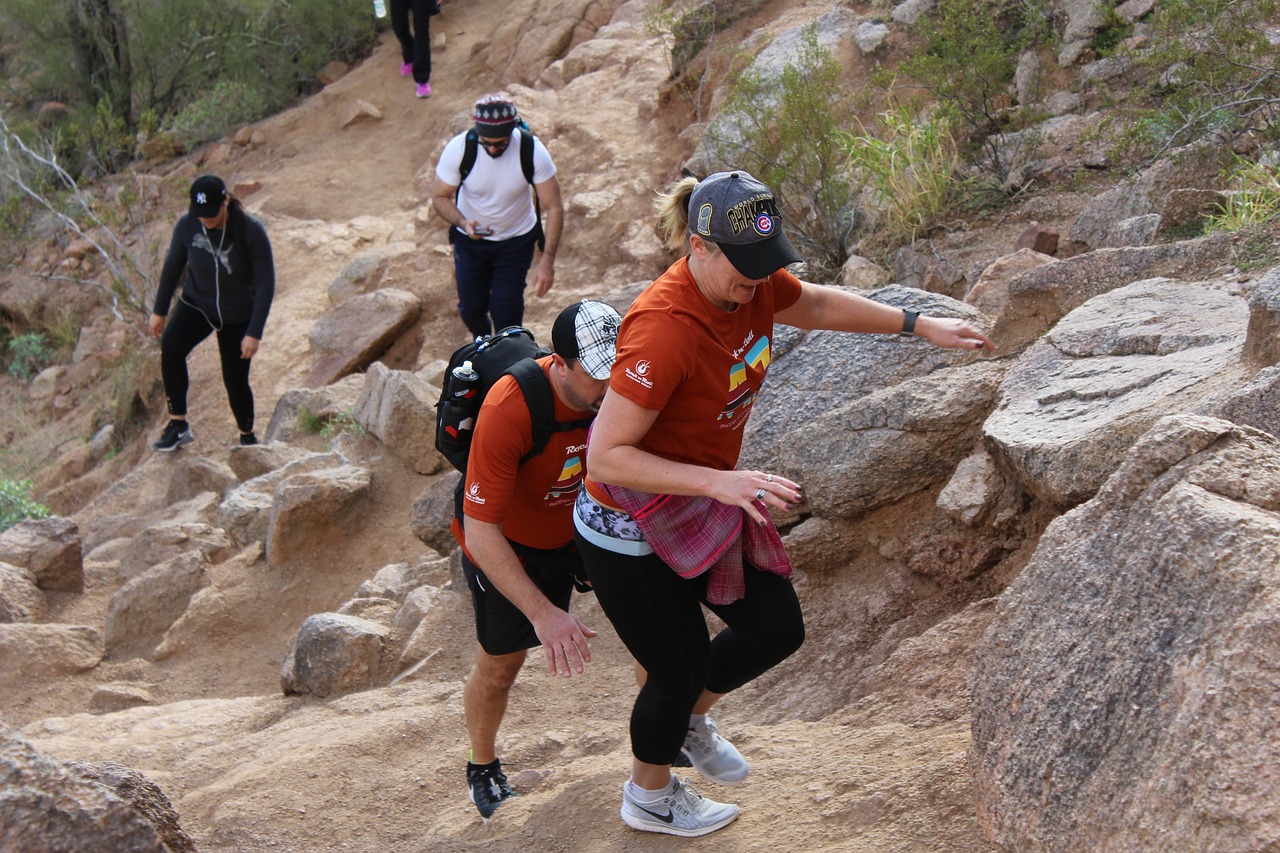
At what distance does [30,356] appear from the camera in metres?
12.7

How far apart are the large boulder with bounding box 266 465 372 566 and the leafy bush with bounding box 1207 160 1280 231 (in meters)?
4.31

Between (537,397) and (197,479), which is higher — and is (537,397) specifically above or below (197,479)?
above

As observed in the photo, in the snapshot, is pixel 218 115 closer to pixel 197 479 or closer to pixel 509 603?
pixel 197 479

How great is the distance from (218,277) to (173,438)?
1739 millimetres

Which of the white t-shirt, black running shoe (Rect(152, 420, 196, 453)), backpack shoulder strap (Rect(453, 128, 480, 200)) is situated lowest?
black running shoe (Rect(152, 420, 196, 453))

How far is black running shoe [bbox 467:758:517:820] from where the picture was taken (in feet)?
11.6

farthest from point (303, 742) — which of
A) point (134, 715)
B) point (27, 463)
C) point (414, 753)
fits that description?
point (27, 463)

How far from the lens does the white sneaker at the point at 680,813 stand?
9.95 feet

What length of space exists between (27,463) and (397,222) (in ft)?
13.1

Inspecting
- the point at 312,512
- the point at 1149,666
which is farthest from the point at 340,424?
the point at 1149,666

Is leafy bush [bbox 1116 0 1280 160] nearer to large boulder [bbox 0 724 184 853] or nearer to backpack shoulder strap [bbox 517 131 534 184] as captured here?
backpack shoulder strap [bbox 517 131 534 184]

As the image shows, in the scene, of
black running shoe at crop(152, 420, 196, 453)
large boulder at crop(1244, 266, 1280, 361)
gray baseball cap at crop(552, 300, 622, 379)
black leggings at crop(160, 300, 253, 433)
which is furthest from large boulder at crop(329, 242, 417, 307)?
large boulder at crop(1244, 266, 1280, 361)

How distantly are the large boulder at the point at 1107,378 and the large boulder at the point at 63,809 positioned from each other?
2454 mm

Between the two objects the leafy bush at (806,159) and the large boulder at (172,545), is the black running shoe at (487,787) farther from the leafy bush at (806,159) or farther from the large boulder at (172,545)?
the leafy bush at (806,159)
